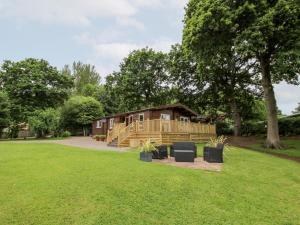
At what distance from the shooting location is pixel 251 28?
14.4m

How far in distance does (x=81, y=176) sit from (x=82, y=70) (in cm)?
5355

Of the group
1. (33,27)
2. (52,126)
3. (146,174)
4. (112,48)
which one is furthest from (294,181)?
(52,126)

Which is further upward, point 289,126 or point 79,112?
point 79,112

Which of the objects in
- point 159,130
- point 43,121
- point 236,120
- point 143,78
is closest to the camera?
point 159,130

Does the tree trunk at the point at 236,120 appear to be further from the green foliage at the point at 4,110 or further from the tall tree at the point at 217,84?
the green foliage at the point at 4,110

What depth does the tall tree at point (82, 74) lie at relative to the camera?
186 ft

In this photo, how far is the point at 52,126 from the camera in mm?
31469

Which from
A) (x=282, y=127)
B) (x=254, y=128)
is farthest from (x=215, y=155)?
(x=254, y=128)

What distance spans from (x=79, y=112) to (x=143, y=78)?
10.5m

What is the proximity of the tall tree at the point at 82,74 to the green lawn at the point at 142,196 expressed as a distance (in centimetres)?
5019

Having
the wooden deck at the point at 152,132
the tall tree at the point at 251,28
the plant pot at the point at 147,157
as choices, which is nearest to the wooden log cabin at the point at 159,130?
the wooden deck at the point at 152,132

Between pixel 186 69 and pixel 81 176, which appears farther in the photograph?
pixel 186 69

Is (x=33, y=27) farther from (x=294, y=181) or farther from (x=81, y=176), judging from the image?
(x=294, y=181)

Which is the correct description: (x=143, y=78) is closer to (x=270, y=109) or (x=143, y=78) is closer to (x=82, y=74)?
(x=270, y=109)
